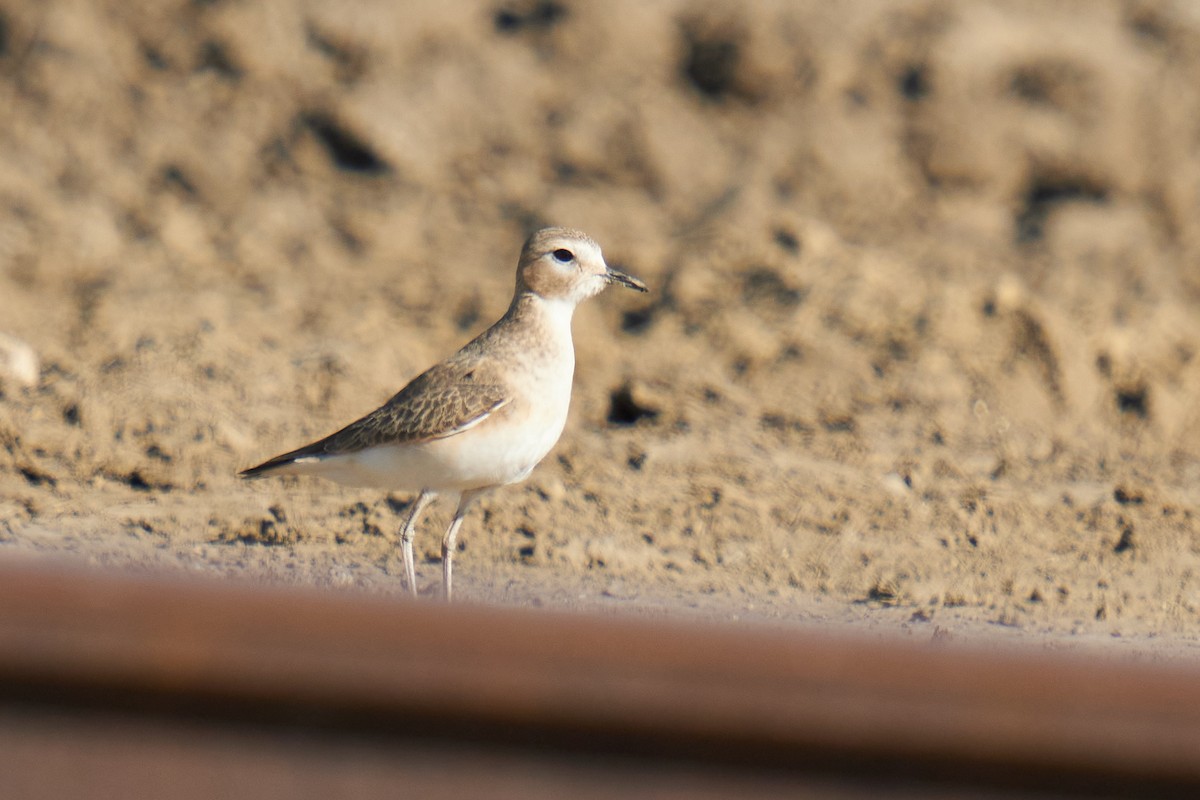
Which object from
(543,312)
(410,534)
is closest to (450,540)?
(410,534)

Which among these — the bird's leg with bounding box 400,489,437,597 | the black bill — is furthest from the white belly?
the black bill

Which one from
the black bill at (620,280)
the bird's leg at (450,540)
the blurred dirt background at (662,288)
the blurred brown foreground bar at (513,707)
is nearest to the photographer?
the blurred brown foreground bar at (513,707)

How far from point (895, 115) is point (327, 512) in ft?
23.1

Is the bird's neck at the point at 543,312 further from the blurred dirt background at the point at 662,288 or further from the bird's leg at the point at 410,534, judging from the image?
the blurred dirt background at the point at 662,288

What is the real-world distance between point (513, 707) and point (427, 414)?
463cm

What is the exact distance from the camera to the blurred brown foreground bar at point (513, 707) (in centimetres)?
177

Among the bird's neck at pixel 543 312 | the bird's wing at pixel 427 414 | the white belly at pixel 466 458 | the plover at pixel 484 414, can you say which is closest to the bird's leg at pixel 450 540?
the plover at pixel 484 414

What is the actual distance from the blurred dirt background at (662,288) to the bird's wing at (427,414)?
0.69 meters

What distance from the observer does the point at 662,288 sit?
1093cm

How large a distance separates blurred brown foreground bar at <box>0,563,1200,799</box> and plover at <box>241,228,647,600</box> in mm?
4339

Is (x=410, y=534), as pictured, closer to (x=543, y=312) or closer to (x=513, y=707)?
(x=543, y=312)

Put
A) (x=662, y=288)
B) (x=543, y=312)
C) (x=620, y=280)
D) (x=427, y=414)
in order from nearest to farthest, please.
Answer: (x=427, y=414)
(x=543, y=312)
(x=620, y=280)
(x=662, y=288)

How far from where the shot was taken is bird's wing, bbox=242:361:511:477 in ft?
20.5

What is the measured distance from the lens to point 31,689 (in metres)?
1.80
